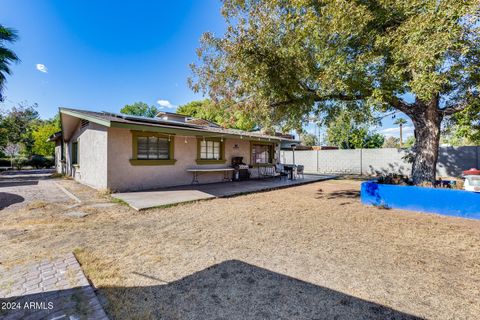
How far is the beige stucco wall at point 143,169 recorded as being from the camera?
8.26m

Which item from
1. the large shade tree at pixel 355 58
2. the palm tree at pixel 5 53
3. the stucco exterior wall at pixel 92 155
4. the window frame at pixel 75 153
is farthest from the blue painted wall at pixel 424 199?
the palm tree at pixel 5 53

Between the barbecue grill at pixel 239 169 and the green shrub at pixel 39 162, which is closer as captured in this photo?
the barbecue grill at pixel 239 169

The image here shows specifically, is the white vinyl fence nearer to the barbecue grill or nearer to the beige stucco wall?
the barbecue grill

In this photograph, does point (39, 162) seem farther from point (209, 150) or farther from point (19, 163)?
point (209, 150)

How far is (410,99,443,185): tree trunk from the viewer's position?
6.76 meters

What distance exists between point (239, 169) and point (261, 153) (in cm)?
279

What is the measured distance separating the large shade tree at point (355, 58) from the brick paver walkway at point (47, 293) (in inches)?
240

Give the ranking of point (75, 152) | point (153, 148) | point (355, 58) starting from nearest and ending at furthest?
1. point (355, 58)
2. point (153, 148)
3. point (75, 152)

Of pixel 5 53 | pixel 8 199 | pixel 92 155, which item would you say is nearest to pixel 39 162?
pixel 5 53

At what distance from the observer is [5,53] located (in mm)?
11484

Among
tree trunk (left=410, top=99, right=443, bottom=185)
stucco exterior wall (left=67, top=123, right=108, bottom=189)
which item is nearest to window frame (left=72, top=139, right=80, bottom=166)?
stucco exterior wall (left=67, top=123, right=108, bottom=189)

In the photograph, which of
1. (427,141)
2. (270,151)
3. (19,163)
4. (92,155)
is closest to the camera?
(427,141)

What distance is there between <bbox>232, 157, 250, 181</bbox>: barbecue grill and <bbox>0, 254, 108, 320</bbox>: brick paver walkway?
374 inches

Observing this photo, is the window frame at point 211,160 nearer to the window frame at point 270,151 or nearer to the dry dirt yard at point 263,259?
the window frame at point 270,151
